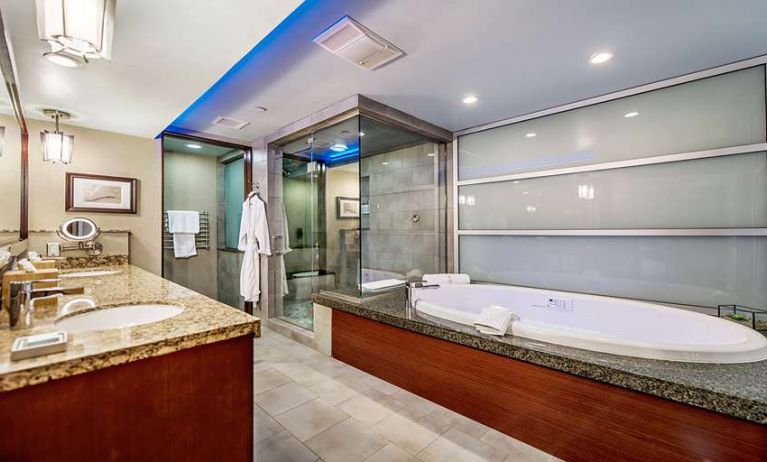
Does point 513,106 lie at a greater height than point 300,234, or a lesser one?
greater

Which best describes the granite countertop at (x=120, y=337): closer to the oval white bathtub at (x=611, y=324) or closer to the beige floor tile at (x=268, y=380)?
the beige floor tile at (x=268, y=380)

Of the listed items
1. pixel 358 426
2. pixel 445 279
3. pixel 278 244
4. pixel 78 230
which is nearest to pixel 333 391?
pixel 358 426

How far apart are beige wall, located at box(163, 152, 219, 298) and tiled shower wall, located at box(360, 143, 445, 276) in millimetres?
2552

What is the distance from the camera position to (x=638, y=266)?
8.33 ft

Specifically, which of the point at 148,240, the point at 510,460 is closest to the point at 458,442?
the point at 510,460

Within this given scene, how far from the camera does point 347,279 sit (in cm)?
311

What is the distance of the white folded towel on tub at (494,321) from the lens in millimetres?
1833

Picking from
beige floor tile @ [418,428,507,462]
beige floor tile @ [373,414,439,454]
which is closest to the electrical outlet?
beige floor tile @ [418,428,507,462]

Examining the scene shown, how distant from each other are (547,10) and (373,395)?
250 centimetres

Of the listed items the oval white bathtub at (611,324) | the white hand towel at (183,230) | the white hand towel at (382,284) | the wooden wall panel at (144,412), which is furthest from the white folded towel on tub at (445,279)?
the white hand towel at (183,230)

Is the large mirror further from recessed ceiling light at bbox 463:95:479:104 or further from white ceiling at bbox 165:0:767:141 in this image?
recessed ceiling light at bbox 463:95:479:104

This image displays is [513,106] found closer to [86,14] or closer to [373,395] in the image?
[373,395]

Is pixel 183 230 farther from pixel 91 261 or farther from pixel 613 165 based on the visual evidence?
pixel 613 165

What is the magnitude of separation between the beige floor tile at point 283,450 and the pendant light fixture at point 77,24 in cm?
186
